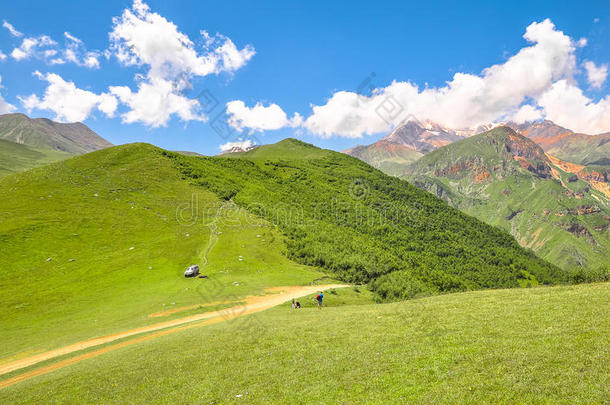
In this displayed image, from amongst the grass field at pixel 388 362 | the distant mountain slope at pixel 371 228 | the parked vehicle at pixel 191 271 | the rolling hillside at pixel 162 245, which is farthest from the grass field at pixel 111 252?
the grass field at pixel 388 362

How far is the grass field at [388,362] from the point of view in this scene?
11812mm

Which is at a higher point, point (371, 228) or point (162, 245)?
point (162, 245)

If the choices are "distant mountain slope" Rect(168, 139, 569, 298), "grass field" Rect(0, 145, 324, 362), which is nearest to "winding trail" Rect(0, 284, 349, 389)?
"grass field" Rect(0, 145, 324, 362)

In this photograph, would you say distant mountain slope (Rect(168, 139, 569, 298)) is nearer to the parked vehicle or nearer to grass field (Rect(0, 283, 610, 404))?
the parked vehicle

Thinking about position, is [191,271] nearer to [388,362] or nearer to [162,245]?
[162,245]

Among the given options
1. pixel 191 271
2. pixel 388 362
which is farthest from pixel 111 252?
pixel 388 362

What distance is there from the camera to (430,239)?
134250 millimetres

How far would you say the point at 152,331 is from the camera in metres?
33.8

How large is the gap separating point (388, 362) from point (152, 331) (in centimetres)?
2928

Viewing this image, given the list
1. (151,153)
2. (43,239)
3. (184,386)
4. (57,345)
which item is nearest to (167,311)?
(57,345)

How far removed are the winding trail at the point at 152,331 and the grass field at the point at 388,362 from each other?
350cm

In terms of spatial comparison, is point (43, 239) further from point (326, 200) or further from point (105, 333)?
point (326, 200)

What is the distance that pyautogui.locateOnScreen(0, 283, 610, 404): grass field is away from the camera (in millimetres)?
11812

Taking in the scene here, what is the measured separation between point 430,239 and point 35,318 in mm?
133823
